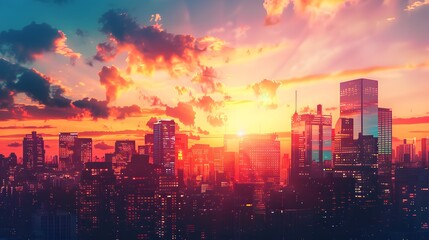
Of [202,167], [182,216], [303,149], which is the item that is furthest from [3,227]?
[303,149]

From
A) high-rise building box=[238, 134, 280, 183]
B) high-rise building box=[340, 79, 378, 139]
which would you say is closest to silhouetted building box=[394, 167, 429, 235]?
high-rise building box=[340, 79, 378, 139]

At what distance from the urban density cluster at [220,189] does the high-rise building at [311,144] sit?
0.28ft

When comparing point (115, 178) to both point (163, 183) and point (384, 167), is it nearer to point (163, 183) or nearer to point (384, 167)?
point (163, 183)

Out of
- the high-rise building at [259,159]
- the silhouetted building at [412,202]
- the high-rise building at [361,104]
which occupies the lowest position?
the silhouetted building at [412,202]

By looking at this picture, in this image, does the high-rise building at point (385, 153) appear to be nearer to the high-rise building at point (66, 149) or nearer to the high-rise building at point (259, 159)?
the high-rise building at point (259, 159)

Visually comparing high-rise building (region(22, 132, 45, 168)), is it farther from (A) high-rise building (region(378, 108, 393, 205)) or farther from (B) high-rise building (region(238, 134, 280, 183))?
(A) high-rise building (region(378, 108, 393, 205))

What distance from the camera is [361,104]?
26.6 meters

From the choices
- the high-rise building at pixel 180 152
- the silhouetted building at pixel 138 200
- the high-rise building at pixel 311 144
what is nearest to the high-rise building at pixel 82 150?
the silhouetted building at pixel 138 200

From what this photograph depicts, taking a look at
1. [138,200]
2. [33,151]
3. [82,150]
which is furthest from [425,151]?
[33,151]

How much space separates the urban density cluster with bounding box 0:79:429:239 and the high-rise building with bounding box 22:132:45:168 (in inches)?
1.6

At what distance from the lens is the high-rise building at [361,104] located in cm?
2630

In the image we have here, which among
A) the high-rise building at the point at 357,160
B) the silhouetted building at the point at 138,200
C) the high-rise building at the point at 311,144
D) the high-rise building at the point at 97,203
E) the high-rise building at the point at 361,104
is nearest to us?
the silhouetted building at the point at 138,200

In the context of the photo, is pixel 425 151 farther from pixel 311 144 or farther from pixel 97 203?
pixel 97 203

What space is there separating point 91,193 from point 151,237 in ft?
9.53
